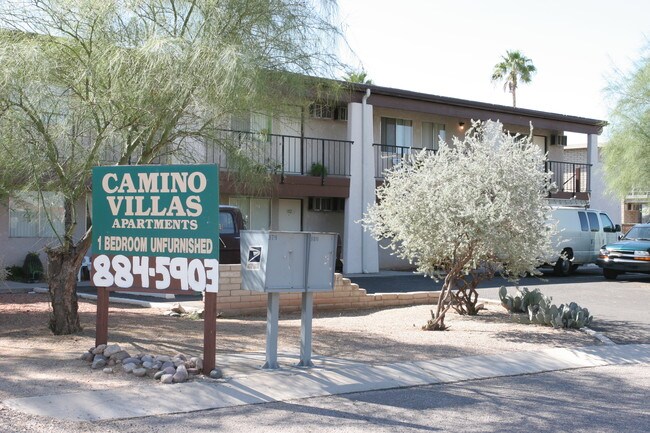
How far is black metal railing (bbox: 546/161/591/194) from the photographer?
32.2 meters

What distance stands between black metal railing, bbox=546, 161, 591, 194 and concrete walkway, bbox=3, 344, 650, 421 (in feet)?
71.0

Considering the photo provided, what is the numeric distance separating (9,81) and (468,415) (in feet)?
22.0

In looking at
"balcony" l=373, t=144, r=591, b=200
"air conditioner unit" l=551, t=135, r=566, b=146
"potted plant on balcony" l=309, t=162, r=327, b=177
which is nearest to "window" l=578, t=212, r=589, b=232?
"balcony" l=373, t=144, r=591, b=200

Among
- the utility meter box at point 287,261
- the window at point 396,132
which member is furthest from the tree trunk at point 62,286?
the window at point 396,132

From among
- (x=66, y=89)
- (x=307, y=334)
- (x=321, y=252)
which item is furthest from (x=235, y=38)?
(x=307, y=334)

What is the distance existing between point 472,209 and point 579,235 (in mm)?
15976

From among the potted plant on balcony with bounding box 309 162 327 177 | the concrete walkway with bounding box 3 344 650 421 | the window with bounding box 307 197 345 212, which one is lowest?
the concrete walkway with bounding box 3 344 650 421

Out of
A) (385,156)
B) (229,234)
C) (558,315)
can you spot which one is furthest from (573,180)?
(558,315)

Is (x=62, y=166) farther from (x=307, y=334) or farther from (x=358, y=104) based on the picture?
(x=358, y=104)

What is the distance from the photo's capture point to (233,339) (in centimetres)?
1143

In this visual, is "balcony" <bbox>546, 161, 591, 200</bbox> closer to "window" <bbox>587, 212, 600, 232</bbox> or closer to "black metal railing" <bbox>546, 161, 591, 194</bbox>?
"black metal railing" <bbox>546, 161, 591, 194</bbox>

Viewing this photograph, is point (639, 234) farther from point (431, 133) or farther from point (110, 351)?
point (110, 351)

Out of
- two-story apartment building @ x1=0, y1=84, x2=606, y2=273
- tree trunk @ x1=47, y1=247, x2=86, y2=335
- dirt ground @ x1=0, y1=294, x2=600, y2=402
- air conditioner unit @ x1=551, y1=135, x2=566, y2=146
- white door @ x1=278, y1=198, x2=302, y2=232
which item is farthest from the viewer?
air conditioner unit @ x1=551, y1=135, x2=566, y2=146

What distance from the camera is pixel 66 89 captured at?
10.4m
